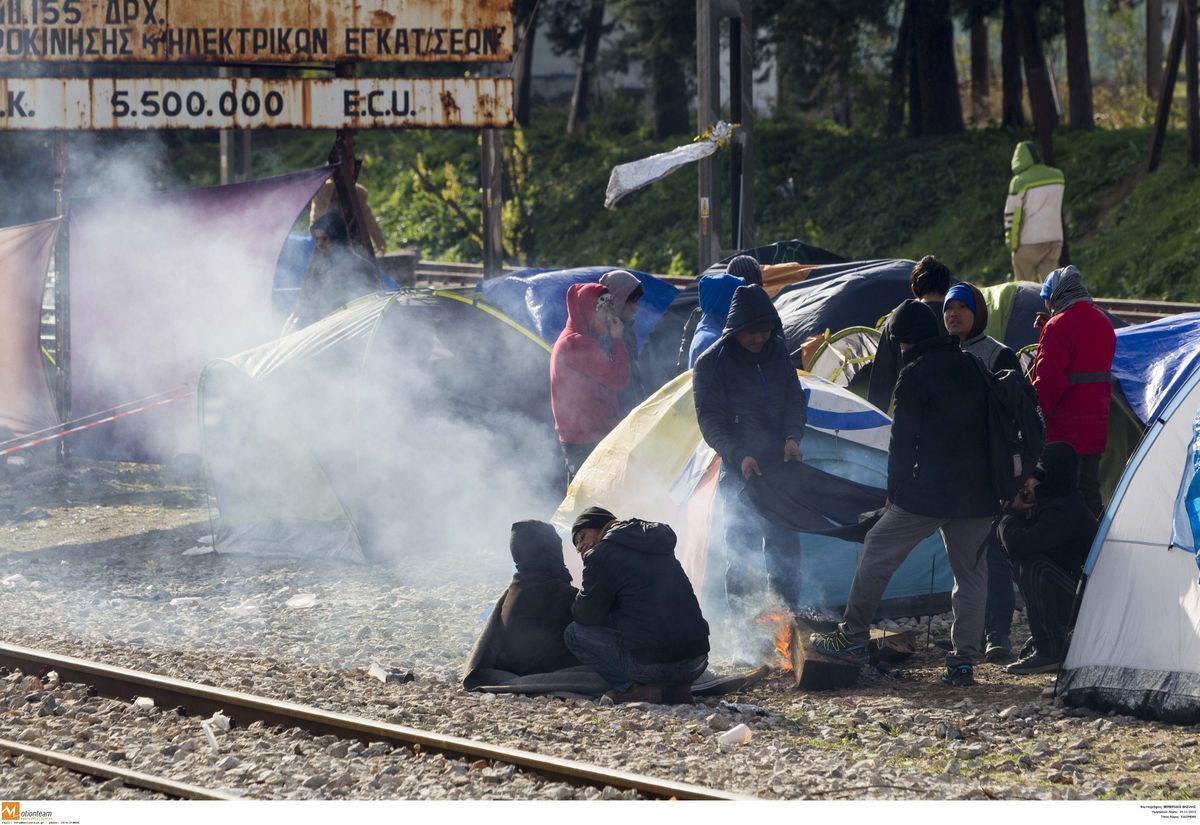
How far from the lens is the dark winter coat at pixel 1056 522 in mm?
7188

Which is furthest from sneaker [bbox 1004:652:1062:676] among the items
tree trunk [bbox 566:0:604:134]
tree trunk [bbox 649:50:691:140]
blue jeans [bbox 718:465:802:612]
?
tree trunk [bbox 566:0:604:134]

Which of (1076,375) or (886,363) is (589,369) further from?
(1076,375)

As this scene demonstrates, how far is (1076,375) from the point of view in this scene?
7.59 m

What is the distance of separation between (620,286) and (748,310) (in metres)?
1.81

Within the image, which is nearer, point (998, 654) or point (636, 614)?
point (636, 614)

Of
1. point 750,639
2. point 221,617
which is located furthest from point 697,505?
point 221,617

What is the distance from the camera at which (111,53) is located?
553 inches

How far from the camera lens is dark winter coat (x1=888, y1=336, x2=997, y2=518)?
6746mm

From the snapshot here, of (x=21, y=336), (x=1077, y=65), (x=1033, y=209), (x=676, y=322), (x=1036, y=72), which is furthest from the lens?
(x=1077, y=65)

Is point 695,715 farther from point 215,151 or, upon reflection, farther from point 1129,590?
point 215,151

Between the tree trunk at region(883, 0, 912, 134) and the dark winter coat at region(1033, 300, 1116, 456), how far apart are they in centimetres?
2060

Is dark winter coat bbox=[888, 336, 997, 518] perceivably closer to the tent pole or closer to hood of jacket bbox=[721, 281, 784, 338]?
hood of jacket bbox=[721, 281, 784, 338]

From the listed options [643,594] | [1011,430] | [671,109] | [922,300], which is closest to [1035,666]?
[1011,430]

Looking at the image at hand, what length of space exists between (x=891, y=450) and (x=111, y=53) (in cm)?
969
